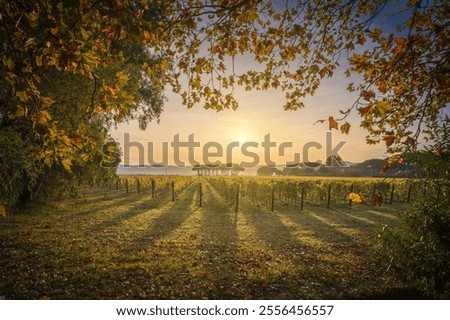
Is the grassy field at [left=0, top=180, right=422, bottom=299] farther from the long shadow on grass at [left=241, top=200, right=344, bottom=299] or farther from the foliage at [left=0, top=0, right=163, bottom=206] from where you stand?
the foliage at [left=0, top=0, right=163, bottom=206]

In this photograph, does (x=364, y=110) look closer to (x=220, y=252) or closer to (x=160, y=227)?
(x=220, y=252)

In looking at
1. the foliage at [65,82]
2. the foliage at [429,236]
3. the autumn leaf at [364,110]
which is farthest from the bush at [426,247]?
the foliage at [65,82]

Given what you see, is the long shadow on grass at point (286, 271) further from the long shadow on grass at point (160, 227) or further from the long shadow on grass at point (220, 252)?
the long shadow on grass at point (160, 227)

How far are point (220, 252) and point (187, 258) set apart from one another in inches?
45.2

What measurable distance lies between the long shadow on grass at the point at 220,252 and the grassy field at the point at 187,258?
0.02 m

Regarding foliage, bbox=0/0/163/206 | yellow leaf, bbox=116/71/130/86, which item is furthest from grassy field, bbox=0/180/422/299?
yellow leaf, bbox=116/71/130/86

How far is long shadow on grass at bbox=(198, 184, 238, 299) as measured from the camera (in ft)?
18.4

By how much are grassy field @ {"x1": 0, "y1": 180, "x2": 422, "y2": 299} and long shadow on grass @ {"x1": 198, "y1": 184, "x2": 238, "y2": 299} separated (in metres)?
0.02

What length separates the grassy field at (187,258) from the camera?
5.50m

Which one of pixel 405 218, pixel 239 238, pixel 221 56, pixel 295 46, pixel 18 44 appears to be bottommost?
pixel 239 238

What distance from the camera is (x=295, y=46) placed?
520cm

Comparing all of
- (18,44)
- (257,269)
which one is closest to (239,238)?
(257,269)
